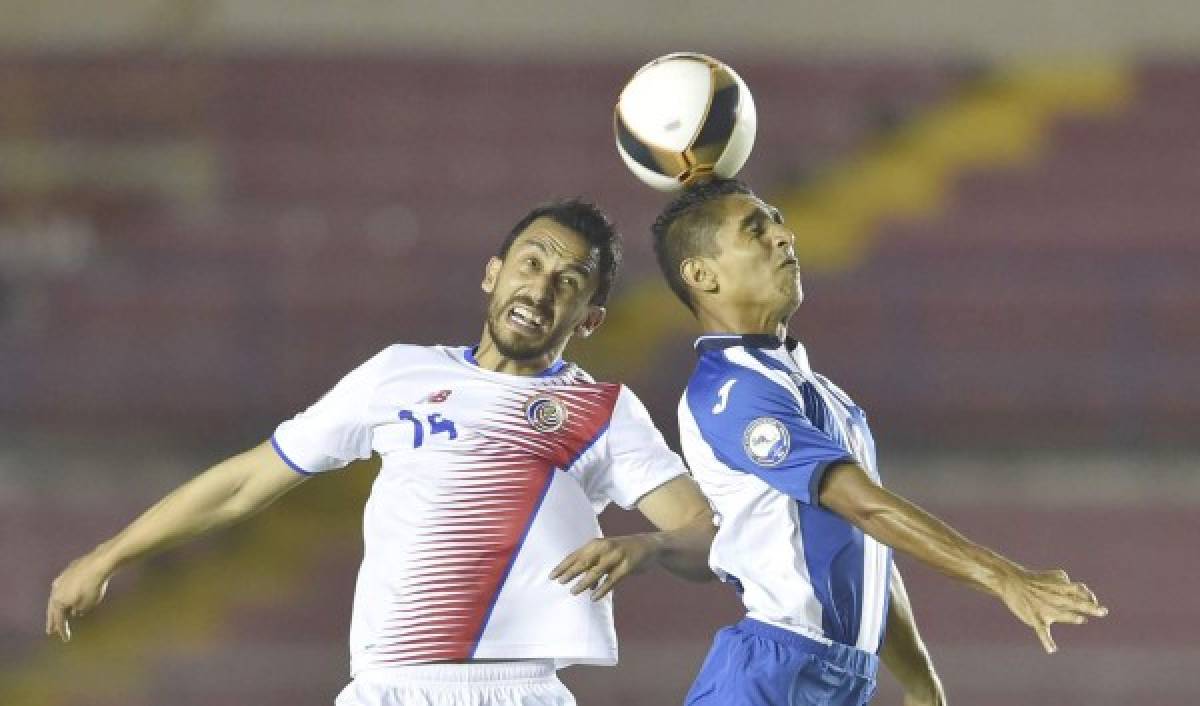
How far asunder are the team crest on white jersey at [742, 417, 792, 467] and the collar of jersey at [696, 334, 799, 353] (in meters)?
0.23

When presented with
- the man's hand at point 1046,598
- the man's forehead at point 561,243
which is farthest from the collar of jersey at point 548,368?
the man's hand at point 1046,598

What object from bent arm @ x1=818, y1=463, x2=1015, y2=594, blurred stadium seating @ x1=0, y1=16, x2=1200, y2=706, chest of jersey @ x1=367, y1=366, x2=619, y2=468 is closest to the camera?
bent arm @ x1=818, y1=463, x2=1015, y2=594

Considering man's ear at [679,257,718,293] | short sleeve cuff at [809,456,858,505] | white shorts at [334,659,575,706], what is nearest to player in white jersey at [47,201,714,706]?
white shorts at [334,659,575,706]

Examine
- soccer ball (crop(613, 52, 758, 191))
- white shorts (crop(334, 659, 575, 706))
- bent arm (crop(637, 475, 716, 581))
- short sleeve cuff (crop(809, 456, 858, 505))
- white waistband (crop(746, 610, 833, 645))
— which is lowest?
white shorts (crop(334, 659, 575, 706))

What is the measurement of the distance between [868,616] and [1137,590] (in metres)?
5.77

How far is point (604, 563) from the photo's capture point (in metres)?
3.90

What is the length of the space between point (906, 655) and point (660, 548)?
21.9 inches

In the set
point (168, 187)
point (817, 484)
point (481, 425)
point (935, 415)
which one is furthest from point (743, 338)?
point (168, 187)

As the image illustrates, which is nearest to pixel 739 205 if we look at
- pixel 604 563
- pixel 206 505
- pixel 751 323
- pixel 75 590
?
pixel 751 323

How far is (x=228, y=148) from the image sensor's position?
37.8 feet

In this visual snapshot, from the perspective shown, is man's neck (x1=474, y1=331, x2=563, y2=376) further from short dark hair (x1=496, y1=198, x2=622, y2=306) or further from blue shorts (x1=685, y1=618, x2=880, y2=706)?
blue shorts (x1=685, y1=618, x2=880, y2=706)

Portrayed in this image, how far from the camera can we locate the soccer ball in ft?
14.1

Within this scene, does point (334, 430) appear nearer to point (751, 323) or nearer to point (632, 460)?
point (632, 460)

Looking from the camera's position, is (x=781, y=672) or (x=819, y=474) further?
(x=781, y=672)
